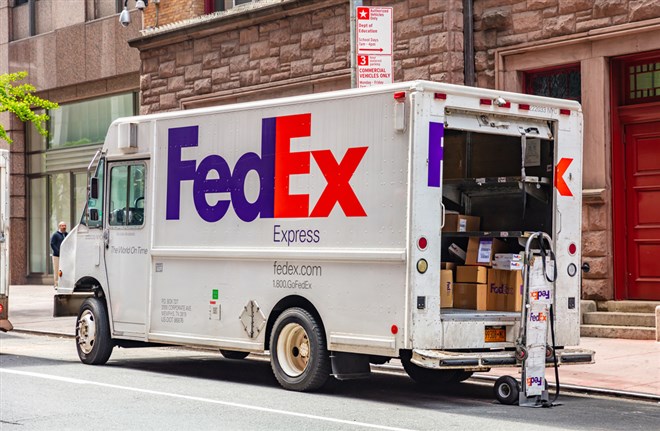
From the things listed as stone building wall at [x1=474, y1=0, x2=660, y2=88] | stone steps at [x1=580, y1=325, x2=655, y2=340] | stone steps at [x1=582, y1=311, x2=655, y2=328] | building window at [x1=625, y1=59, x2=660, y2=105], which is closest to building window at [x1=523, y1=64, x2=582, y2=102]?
stone building wall at [x1=474, y1=0, x2=660, y2=88]

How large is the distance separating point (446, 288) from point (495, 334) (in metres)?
0.68

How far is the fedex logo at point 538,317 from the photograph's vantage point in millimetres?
10839

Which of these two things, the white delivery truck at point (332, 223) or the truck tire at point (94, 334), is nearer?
the white delivery truck at point (332, 223)

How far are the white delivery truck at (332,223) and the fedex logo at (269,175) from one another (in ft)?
0.06

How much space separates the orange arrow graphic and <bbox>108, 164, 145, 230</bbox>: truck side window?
15.9 feet

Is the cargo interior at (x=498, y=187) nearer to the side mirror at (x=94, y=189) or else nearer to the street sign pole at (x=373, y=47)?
the street sign pole at (x=373, y=47)

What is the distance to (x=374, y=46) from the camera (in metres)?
14.1

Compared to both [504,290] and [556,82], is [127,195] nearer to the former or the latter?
[504,290]

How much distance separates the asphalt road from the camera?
944 centimetres

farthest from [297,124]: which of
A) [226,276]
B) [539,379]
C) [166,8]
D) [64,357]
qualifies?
[166,8]

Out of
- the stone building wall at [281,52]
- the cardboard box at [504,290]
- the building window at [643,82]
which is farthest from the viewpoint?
the stone building wall at [281,52]

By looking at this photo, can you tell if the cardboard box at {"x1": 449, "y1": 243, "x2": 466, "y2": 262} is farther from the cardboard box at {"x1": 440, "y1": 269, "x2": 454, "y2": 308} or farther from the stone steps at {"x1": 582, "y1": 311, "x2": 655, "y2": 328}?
the stone steps at {"x1": 582, "y1": 311, "x2": 655, "y2": 328}

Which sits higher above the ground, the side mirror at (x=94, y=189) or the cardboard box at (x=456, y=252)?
the side mirror at (x=94, y=189)

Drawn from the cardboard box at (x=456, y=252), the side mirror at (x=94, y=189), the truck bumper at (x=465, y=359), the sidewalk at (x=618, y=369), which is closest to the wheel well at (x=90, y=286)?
the side mirror at (x=94, y=189)
